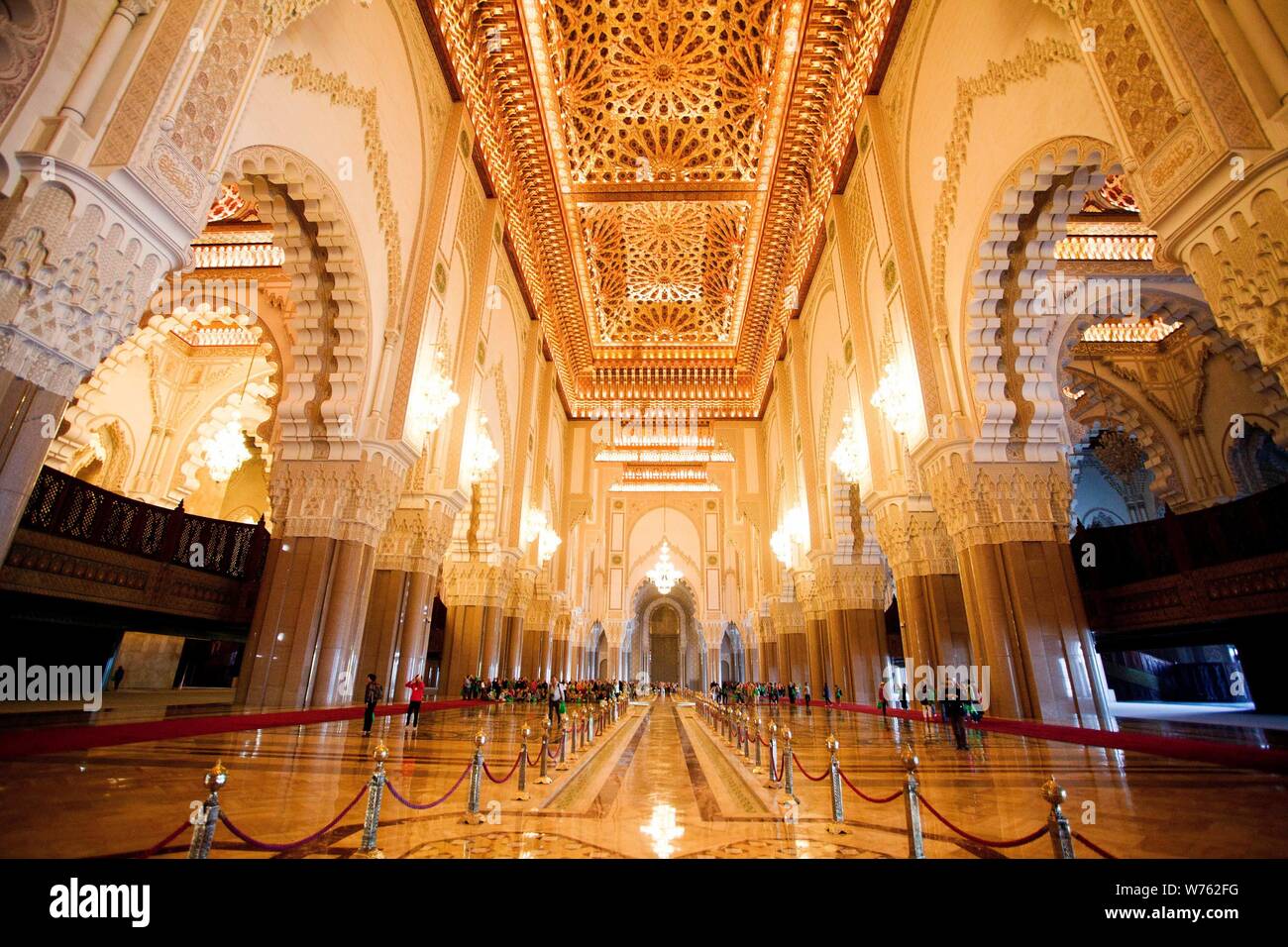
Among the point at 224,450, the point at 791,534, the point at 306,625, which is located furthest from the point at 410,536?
the point at 791,534

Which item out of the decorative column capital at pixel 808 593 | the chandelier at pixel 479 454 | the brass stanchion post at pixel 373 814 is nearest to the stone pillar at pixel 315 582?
the chandelier at pixel 479 454

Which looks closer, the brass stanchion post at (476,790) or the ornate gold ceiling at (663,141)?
the brass stanchion post at (476,790)

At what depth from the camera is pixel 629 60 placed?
9.87 m

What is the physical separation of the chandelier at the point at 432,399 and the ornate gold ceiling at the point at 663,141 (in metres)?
4.37

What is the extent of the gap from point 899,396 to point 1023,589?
273cm

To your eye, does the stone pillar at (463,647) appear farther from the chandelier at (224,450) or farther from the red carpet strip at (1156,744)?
the red carpet strip at (1156,744)

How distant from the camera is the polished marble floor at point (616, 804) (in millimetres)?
2002

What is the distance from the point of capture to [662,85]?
33.7 ft

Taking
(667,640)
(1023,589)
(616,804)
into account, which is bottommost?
(616,804)

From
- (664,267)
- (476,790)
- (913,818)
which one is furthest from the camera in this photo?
(664,267)

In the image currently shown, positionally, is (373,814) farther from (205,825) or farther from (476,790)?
(476,790)
